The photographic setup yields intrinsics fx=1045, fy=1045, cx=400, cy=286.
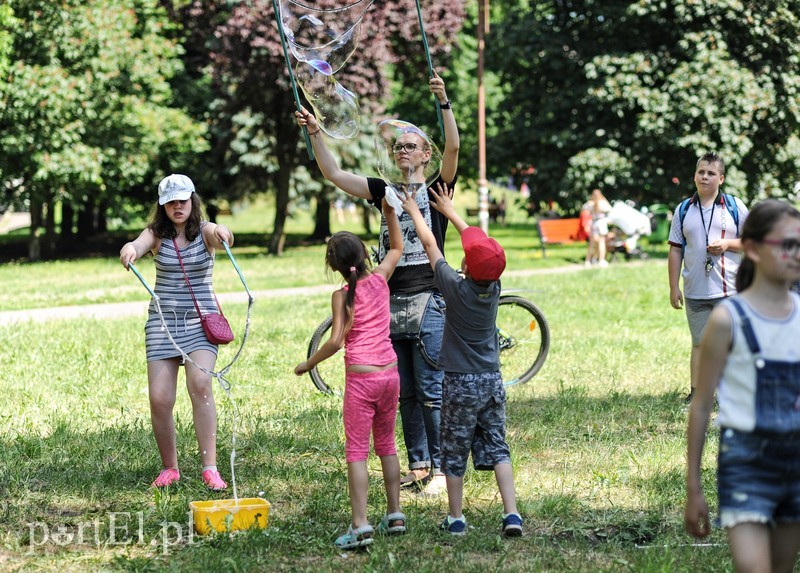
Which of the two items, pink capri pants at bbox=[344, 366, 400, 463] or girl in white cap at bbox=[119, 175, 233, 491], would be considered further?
girl in white cap at bbox=[119, 175, 233, 491]

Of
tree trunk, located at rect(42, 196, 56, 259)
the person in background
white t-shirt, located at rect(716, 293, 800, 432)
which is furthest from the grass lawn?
tree trunk, located at rect(42, 196, 56, 259)

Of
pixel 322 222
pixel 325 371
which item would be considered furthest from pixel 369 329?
pixel 322 222

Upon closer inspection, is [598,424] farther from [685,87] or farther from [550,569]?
[685,87]

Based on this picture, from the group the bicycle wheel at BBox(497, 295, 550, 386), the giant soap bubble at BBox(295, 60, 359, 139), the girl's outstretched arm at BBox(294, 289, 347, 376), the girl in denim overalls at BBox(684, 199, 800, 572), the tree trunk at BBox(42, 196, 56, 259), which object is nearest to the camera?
the girl in denim overalls at BBox(684, 199, 800, 572)

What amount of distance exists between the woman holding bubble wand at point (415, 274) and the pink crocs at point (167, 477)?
1.33 m

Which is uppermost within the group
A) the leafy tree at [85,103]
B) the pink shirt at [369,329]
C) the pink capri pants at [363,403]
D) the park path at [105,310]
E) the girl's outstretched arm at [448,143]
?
the leafy tree at [85,103]

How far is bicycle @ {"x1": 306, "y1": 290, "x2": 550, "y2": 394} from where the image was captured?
9031 millimetres

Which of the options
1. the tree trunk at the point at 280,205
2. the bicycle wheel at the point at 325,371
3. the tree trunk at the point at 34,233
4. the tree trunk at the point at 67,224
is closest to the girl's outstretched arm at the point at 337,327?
the bicycle wheel at the point at 325,371

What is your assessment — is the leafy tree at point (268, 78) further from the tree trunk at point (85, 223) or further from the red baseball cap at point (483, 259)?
the red baseball cap at point (483, 259)

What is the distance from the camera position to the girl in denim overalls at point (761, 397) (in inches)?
131

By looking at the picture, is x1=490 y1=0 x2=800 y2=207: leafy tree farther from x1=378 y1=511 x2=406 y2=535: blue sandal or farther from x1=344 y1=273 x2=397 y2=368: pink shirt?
x1=378 y1=511 x2=406 y2=535: blue sandal

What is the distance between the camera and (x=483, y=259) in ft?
16.4

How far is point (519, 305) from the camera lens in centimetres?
920

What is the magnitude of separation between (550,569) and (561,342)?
22.1ft
